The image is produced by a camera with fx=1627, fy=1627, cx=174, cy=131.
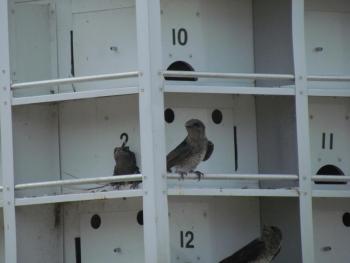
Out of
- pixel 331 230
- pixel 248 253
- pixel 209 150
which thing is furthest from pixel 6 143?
pixel 331 230

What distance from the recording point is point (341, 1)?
52.7ft

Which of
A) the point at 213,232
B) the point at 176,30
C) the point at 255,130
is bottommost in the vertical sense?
the point at 213,232

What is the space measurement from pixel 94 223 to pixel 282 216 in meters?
1.80

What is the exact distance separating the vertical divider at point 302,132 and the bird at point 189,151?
0.90 meters

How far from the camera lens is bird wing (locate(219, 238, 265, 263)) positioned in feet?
49.8

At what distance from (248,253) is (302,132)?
1244mm

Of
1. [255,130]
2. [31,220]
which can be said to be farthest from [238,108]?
[31,220]

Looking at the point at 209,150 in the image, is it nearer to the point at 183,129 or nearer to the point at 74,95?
the point at 183,129

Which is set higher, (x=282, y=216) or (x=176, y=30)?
(x=176, y=30)

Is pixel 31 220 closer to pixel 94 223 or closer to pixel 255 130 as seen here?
pixel 94 223

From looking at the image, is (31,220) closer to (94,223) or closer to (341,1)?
(94,223)

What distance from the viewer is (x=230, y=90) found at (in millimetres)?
15000

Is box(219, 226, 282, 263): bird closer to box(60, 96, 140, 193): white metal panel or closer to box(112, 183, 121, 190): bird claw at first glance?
box(112, 183, 121, 190): bird claw

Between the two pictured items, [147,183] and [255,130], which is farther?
A: [255,130]
